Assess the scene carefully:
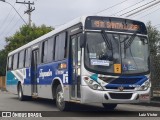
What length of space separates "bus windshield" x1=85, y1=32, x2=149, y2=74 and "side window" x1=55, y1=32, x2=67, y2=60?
188 centimetres

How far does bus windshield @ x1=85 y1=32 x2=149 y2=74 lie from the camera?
1280 cm

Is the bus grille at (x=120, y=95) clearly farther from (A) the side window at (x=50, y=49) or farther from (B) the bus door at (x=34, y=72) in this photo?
(B) the bus door at (x=34, y=72)

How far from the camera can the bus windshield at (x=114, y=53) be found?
12.8m

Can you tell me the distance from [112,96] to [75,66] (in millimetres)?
1728

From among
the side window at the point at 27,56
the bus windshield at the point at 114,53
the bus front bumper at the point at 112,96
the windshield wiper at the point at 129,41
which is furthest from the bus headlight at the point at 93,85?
the side window at the point at 27,56

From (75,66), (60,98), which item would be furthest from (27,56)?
(75,66)

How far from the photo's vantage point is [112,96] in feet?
41.7

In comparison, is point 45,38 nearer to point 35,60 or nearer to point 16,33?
point 35,60

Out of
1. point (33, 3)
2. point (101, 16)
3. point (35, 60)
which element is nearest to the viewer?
point (101, 16)

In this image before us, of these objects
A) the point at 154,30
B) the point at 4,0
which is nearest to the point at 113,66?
the point at 154,30

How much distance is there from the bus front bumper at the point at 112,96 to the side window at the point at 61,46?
2.46 metres

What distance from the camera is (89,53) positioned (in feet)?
42.2

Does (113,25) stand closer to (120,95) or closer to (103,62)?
(103,62)

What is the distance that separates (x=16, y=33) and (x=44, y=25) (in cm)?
381
